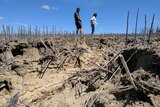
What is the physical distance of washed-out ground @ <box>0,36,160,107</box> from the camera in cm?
589

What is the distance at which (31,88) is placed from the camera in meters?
9.54

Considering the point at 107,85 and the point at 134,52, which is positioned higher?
the point at 134,52

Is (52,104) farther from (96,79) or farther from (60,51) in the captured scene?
(60,51)

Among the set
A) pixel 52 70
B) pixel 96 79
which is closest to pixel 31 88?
pixel 52 70

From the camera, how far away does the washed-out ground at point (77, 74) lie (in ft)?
19.3

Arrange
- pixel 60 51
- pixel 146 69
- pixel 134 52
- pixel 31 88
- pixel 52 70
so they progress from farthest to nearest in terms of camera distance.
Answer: pixel 60 51, pixel 52 70, pixel 31 88, pixel 134 52, pixel 146 69

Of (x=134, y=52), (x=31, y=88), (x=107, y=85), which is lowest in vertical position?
(x=31, y=88)

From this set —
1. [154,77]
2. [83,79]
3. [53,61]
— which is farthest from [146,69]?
[53,61]

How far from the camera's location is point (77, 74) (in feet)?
28.2

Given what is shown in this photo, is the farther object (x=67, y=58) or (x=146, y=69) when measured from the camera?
(x=67, y=58)

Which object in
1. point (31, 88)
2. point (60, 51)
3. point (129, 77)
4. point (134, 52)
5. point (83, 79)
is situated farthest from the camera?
point (60, 51)

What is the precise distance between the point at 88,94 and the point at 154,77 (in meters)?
1.65

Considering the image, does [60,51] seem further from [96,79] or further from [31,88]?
[96,79]

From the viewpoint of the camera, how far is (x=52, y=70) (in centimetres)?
1048
